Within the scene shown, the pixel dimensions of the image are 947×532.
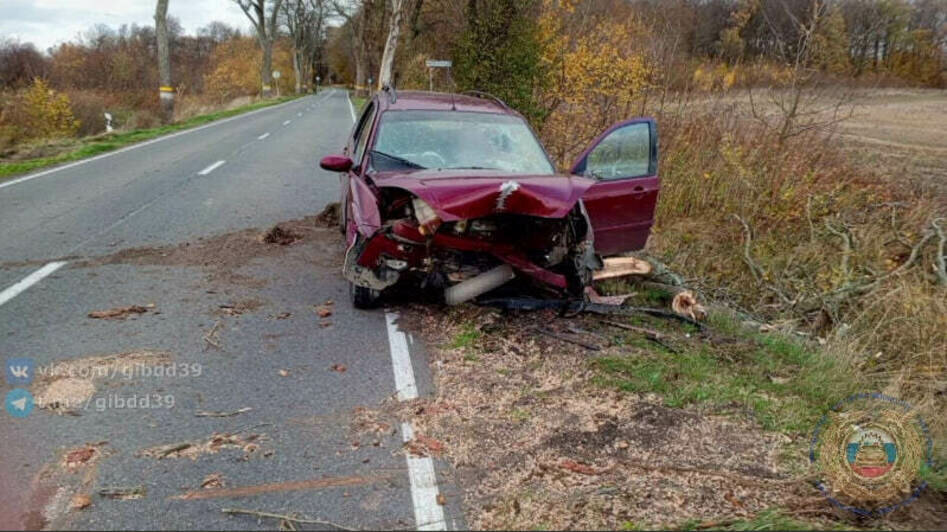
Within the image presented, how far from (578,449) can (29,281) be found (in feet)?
16.4

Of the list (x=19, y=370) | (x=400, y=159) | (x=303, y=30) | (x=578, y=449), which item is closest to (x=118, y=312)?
(x=19, y=370)

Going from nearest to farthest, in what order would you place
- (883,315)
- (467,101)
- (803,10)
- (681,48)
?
(883,315)
(467,101)
(803,10)
(681,48)

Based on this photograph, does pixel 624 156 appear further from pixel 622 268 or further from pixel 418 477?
pixel 418 477

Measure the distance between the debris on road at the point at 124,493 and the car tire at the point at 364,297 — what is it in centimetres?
255

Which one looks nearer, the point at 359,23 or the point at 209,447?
the point at 209,447

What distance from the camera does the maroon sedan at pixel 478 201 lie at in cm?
432

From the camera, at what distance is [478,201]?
13.6ft

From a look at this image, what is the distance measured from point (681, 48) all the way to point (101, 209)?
392 inches

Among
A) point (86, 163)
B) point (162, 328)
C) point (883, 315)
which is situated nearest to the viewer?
point (162, 328)

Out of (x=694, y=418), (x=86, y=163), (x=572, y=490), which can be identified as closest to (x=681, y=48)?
(x=694, y=418)

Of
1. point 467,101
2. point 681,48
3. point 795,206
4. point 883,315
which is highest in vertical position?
point 681,48

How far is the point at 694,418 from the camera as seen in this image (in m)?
3.74

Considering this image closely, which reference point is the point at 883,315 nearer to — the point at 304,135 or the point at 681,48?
the point at 681,48

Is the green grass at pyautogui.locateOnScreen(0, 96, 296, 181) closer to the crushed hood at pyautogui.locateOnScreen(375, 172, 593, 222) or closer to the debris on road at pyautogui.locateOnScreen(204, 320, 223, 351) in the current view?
the debris on road at pyautogui.locateOnScreen(204, 320, 223, 351)
